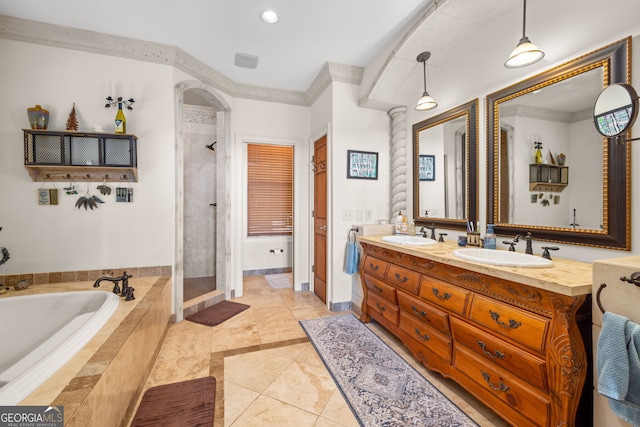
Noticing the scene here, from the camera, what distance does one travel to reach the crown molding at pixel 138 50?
2.43m

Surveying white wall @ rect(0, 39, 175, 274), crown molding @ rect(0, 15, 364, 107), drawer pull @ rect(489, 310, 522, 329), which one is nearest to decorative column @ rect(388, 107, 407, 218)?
crown molding @ rect(0, 15, 364, 107)

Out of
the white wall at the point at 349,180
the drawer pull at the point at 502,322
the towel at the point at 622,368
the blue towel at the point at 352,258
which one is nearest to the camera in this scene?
the towel at the point at 622,368

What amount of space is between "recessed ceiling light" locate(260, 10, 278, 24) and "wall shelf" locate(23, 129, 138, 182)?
1.62 metres

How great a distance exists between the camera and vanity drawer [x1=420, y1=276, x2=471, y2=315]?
1.67 m

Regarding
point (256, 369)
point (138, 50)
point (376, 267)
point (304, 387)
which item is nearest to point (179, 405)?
point (256, 369)

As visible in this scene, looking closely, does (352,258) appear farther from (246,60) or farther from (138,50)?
(138,50)

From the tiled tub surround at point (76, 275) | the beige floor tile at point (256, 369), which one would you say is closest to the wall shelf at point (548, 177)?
the beige floor tile at point (256, 369)

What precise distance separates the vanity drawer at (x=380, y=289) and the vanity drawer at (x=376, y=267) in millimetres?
56

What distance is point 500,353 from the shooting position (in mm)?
1450

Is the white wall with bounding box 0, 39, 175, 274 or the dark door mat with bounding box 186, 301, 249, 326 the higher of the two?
the white wall with bounding box 0, 39, 175, 274

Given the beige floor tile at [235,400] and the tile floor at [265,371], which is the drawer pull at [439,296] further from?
the beige floor tile at [235,400]

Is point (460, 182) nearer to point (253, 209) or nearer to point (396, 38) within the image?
point (396, 38)

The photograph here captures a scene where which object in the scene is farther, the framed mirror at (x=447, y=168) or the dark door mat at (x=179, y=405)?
the framed mirror at (x=447, y=168)

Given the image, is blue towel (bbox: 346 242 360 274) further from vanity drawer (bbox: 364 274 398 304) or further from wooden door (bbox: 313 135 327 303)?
wooden door (bbox: 313 135 327 303)
